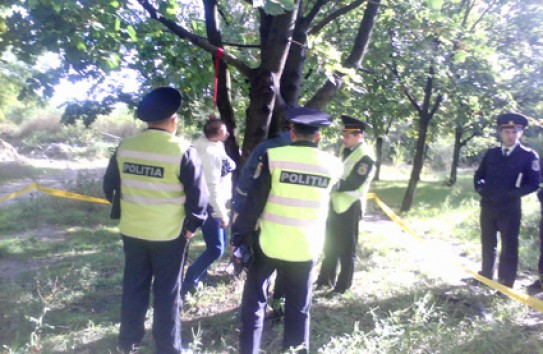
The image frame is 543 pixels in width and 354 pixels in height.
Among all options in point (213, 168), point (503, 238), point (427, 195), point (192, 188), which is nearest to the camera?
point (192, 188)

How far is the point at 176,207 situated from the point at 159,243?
0.29 metres

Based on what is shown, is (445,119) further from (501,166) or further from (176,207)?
(176,207)

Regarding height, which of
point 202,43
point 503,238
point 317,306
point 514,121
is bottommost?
point 317,306

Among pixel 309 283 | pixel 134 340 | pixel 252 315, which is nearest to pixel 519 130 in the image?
pixel 309 283

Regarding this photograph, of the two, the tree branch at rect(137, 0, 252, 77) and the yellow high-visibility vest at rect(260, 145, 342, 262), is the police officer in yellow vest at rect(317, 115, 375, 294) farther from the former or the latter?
the yellow high-visibility vest at rect(260, 145, 342, 262)

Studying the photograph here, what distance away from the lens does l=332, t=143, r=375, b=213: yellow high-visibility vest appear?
487 cm

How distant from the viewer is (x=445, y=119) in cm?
1474

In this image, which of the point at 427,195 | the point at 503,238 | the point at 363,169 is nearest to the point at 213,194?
the point at 363,169

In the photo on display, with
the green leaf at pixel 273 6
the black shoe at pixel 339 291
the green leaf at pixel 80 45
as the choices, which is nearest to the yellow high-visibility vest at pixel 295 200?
the green leaf at pixel 273 6

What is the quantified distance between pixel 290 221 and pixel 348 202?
177 centimetres

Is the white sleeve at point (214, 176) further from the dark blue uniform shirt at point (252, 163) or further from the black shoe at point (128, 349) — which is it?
the black shoe at point (128, 349)

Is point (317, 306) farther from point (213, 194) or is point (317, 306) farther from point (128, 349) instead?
point (128, 349)

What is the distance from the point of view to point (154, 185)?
3447 mm

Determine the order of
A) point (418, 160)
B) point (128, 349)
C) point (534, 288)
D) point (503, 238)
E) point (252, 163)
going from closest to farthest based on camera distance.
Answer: point (128, 349) < point (252, 163) < point (503, 238) < point (534, 288) < point (418, 160)
